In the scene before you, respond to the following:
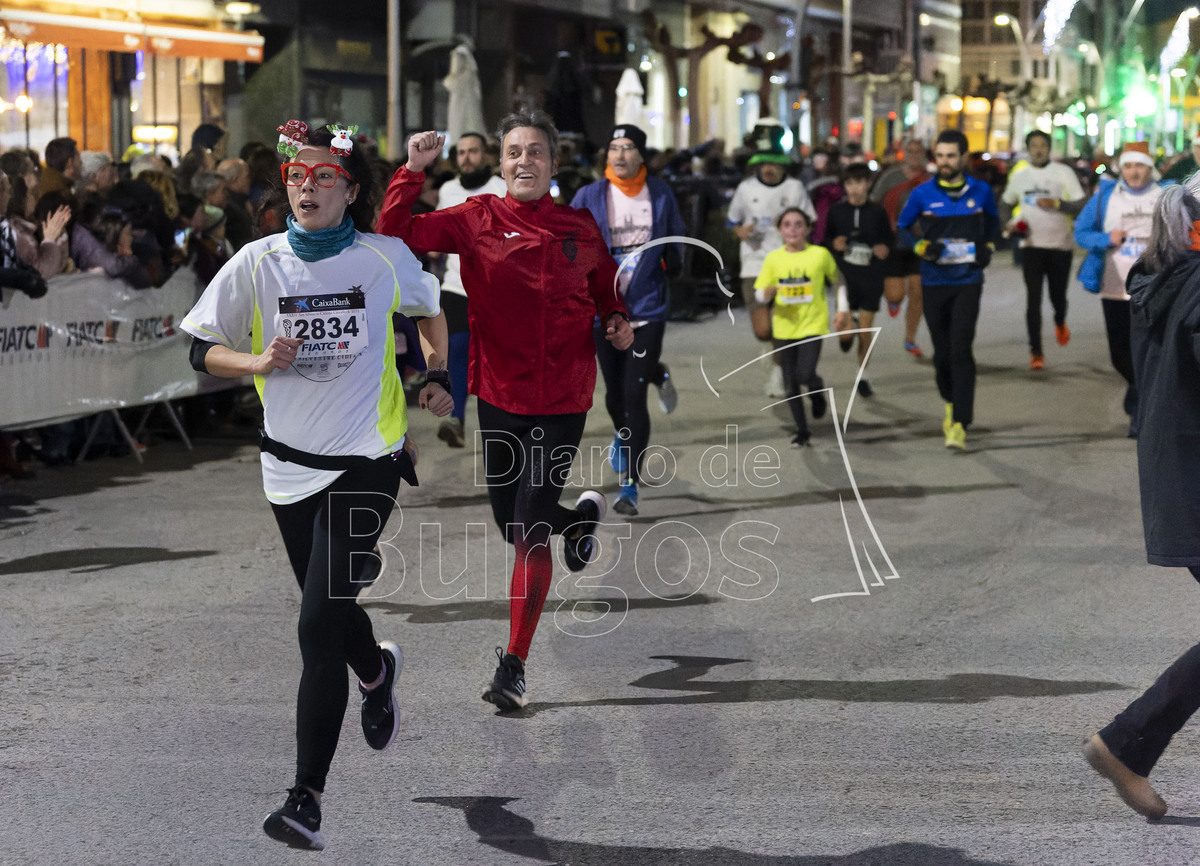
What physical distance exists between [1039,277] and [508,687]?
1067 cm

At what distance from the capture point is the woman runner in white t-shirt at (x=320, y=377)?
436 centimetres

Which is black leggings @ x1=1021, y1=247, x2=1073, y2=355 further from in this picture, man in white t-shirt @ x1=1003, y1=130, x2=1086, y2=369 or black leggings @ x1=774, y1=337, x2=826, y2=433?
black leggings @ x1=774, y1=337, x2=826, y2=433

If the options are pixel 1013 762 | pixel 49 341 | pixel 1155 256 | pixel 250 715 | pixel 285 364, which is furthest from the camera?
pixel 49 341

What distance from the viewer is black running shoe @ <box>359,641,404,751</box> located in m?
4.82

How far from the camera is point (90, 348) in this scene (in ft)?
34.9

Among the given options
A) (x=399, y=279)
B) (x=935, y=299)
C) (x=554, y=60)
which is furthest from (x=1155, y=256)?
(x=554, y=60)

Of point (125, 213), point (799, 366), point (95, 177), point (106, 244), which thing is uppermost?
point (95, 177)

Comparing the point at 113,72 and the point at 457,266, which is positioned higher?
the point at 113,72

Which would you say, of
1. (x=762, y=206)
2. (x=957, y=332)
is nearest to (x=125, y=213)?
(x=762, y=206)

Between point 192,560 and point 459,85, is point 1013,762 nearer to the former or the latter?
point 192,560

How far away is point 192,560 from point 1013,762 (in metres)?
4.50

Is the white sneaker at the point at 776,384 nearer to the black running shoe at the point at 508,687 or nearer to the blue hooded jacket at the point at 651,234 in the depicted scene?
the blue hooded jacket at the point at 651,234

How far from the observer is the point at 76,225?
10.9m

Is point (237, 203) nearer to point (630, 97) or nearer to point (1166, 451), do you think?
point (1166, 451)
